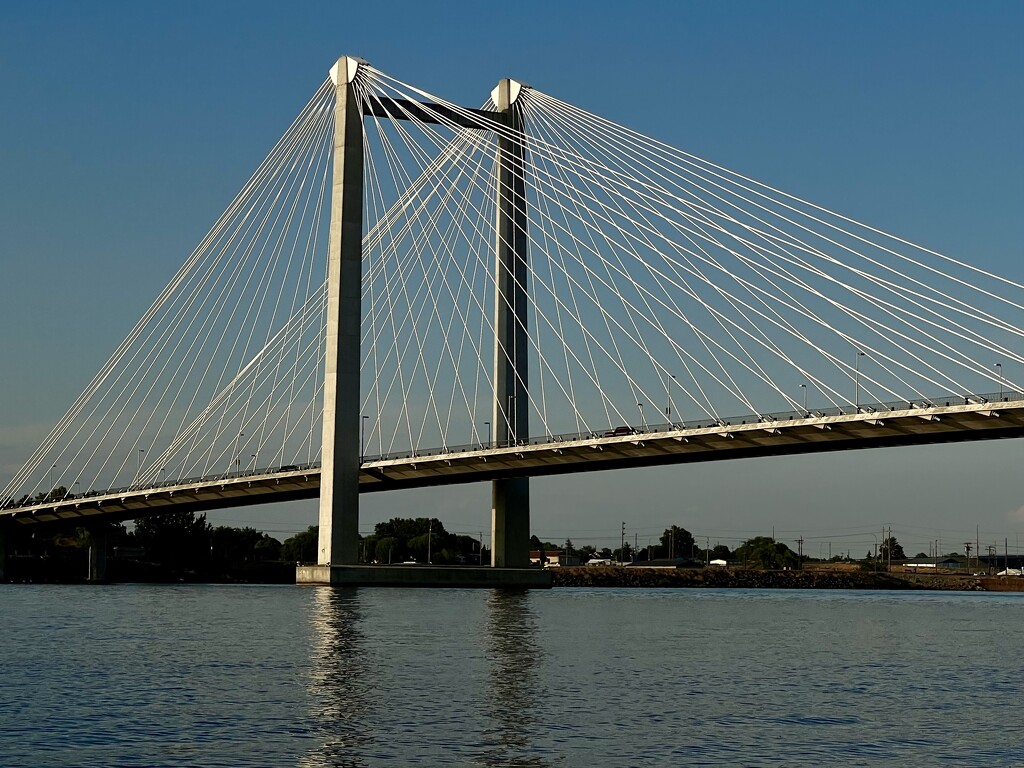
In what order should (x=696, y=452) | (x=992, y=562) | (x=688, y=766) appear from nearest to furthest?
(x=688, y=766) → (x=696, y=452) → (x=992, y=562)

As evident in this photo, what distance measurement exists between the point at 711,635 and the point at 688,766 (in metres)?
23.5

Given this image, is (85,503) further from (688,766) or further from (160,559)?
(688,766)

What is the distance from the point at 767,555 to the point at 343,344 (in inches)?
4657

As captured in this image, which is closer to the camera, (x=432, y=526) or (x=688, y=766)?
(x=688, y=766)

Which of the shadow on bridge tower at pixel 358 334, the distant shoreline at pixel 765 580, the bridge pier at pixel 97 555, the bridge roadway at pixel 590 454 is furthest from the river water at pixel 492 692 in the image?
the distant shoreline at pixel 765 580

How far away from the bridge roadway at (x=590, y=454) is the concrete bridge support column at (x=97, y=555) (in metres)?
→ 11.7

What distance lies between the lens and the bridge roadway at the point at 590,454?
53.2 m

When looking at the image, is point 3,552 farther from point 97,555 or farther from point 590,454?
point 590,454

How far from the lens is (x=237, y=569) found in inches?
4528

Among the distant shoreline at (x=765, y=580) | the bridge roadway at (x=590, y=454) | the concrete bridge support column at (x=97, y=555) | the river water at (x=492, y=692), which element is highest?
the bridge roadway at (x=590, y=454)

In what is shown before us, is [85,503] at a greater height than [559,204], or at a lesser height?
lesser

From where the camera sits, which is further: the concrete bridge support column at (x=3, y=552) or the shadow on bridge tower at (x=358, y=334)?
the concrete bridge support column at (x=3, y=552)

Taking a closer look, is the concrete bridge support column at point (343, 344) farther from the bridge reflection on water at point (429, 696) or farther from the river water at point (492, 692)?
the bridge reflection on water at point (429, 696)

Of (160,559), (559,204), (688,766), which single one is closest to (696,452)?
(559,204)
